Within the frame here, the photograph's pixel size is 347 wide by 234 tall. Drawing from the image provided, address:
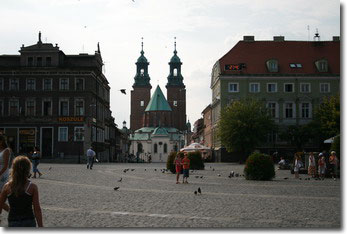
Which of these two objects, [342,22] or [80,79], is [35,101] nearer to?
[80,79]

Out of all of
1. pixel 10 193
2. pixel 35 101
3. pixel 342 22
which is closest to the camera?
pixel 10 193

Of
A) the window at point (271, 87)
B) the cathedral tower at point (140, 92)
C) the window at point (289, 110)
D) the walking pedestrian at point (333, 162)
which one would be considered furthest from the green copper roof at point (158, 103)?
the walking pedestrian at point (333, 162)

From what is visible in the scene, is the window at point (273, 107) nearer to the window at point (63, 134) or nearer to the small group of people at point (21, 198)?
the window at point (63, 134)

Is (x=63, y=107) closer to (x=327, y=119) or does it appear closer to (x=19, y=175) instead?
(x=327, y=119)

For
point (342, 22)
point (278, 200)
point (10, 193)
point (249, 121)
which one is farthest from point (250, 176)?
point (249, 121)

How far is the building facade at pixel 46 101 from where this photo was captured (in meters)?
69.2

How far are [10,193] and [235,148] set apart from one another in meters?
57.0

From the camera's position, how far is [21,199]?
729 centimetres

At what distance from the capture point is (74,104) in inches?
2763

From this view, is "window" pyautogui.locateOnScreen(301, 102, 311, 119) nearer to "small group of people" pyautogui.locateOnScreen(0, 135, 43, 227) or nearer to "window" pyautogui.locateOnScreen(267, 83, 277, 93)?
"window" pyautogui.locateOnScreen(267, 83, 277, 93)

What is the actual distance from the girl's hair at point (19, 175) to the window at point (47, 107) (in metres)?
64.2

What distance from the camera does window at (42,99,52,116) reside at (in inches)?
2763

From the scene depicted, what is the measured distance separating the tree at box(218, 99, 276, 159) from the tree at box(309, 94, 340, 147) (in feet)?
20.9

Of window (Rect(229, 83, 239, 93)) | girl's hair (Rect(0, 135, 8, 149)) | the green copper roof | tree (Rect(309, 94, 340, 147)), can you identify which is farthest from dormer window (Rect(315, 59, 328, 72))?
the green copper roof
